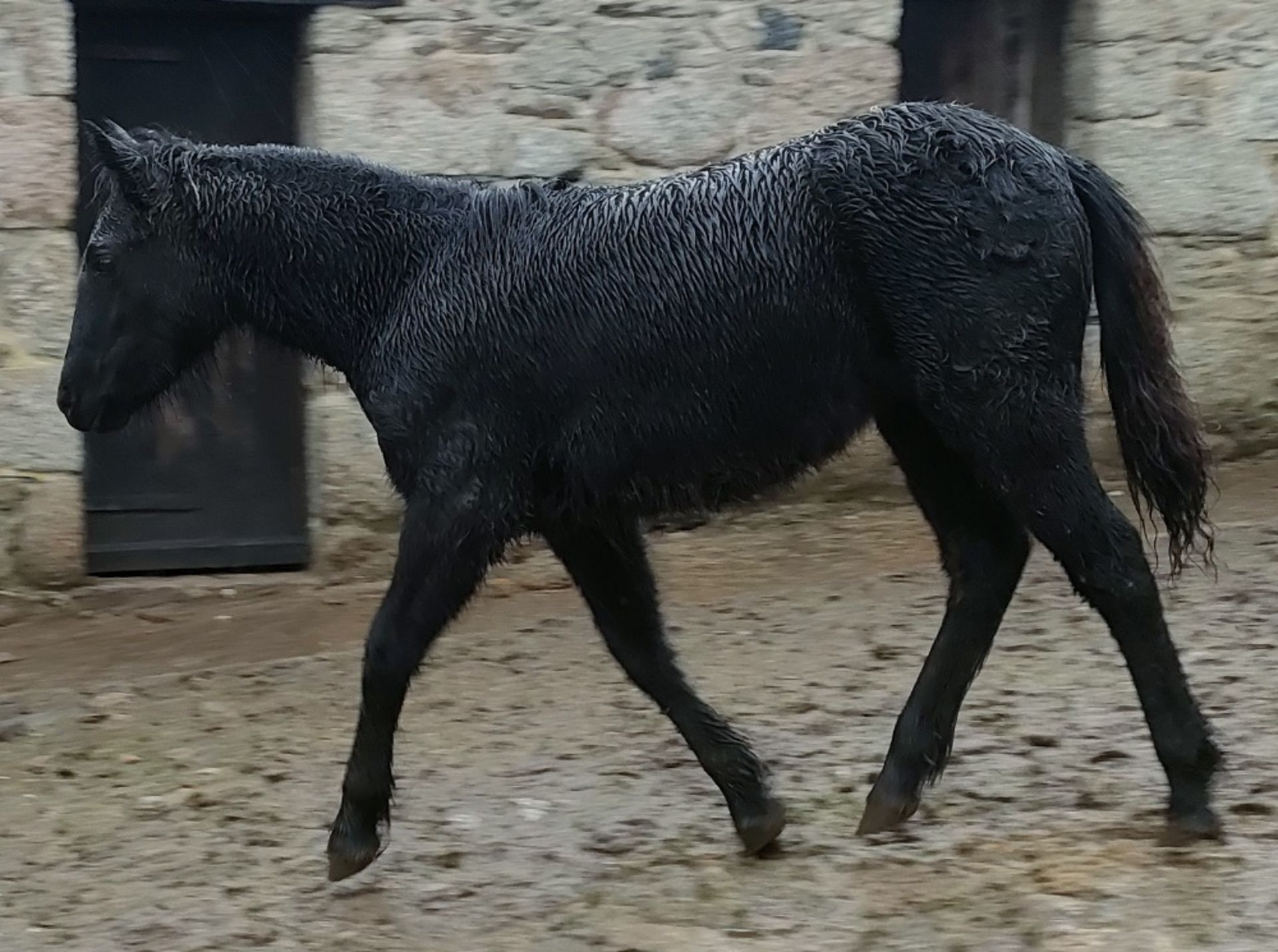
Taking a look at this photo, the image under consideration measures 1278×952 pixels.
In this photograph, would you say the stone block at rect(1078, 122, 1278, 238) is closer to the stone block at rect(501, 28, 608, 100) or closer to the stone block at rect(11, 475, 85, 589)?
the stone block at rect(501, 28, 608, 100)

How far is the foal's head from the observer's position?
3809mm

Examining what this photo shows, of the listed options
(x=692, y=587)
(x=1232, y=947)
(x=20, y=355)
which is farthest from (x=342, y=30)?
(x=1232, y=947)

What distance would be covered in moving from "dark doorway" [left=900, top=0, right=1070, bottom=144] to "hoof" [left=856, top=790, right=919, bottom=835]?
4118mm

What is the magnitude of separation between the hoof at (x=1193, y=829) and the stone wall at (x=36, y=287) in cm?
418

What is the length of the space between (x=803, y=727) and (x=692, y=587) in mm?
1625

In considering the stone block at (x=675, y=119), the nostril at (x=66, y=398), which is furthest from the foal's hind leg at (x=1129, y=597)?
the stone block at (x=675, y=119)

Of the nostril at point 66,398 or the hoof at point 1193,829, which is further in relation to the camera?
the nostril at point 66,398

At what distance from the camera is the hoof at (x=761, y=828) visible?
3.74 meters

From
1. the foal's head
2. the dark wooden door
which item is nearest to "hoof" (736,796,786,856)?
the foal's head

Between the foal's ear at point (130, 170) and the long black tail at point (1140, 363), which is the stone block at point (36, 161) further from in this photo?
the long black tail at point (1140, 363)

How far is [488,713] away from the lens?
16.6 ft

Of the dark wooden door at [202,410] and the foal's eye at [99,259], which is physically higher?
the foal's eye at [99,259]

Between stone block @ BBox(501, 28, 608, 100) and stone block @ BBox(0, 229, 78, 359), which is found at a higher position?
stone block @ BBox(501, 28, 608, 100)

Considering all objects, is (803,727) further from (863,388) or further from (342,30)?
(342,30)
